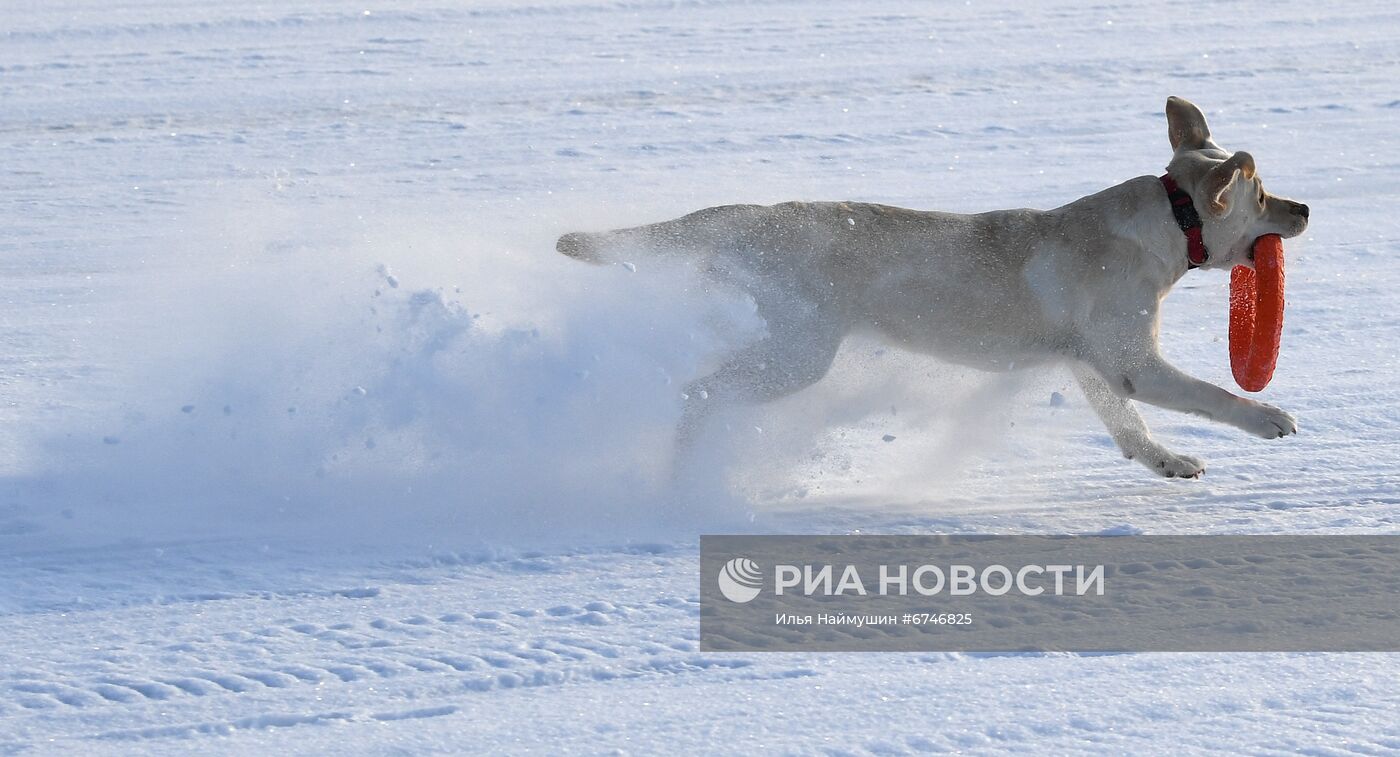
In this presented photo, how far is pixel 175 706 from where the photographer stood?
3766 mm

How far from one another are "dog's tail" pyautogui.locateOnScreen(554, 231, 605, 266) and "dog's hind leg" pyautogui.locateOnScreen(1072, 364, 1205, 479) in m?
1.77

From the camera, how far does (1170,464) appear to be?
5.81 metres

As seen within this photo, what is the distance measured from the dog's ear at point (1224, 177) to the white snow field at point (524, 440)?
92 centimetres

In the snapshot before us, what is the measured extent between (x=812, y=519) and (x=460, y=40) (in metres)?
9.05

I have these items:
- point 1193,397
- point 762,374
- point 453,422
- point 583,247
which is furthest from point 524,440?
point 1193,397

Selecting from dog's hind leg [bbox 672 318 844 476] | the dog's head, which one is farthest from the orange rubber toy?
dog's hind leg [bbox 672 318 844 476]

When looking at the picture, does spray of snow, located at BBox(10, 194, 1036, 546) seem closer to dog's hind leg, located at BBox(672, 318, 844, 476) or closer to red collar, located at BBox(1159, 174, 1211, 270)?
dog's hind leg, located at BBox(672, 318, 844, 476)

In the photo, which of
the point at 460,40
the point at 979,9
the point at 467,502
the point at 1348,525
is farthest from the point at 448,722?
the point at 979,9

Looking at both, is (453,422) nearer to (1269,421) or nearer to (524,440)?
(524,440)

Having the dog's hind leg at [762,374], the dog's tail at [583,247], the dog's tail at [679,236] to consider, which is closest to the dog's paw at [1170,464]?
the dog's hind leg at [762,374]

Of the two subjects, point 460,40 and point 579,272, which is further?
point 460,40

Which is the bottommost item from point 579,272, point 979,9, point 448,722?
point 448,722

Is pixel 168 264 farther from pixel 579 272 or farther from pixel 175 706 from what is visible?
pixel 175 706

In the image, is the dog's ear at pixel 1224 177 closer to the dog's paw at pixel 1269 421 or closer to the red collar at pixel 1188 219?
the red collar at pixel 1188 219
